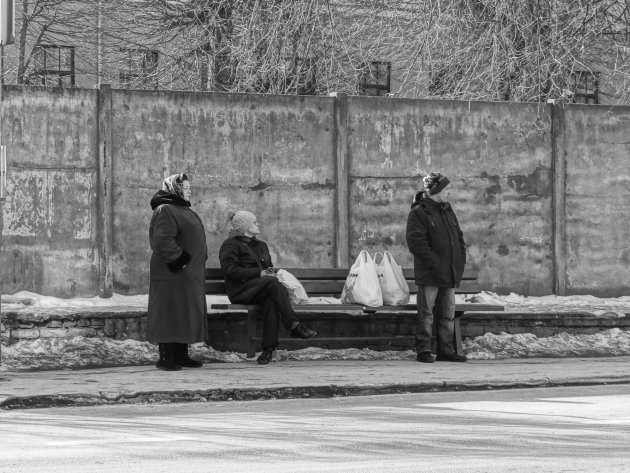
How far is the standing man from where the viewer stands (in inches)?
518

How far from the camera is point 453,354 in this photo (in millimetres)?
13328

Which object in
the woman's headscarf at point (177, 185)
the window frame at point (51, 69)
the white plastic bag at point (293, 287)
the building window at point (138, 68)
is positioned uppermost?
the window frame at point (51, 69)

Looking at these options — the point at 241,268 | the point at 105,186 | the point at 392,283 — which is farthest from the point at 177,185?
the point at 392,283

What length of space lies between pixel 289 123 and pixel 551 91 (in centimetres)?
577

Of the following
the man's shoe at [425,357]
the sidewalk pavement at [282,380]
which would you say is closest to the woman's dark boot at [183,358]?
the sidewalk pavement at [282,380]

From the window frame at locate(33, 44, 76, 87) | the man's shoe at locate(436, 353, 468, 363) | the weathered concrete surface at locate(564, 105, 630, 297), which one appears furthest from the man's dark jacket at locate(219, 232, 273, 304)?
the window frame at locate(33, 44, 76, 87)

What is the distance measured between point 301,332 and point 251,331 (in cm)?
52

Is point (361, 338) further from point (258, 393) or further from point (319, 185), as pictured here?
point (258, 393)

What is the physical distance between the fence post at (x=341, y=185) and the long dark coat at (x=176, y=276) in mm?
2562

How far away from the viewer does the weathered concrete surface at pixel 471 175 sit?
49.0ft

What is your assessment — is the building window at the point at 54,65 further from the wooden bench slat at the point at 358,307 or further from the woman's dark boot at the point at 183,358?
the woman's dark boot at the point at 183,358

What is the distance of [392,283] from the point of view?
1341 cm

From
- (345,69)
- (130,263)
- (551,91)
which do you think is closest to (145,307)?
(130,263)

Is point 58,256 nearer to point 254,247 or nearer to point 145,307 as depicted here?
point 145,307
